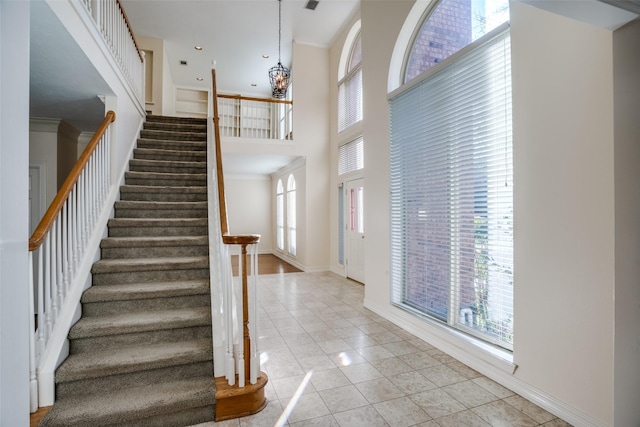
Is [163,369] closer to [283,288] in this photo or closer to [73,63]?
[73,63]

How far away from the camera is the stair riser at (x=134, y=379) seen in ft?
6.84

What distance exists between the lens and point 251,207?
397 inches

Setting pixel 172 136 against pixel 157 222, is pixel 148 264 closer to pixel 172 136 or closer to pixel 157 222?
pixel 157 222

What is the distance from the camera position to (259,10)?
6137mm

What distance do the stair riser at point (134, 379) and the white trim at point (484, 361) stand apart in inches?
80.9

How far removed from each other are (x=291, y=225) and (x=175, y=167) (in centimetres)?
411

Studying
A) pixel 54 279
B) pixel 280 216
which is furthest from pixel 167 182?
pixel 280 216

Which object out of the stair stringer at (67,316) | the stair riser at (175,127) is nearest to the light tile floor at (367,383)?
the stair stringer at (67,316)

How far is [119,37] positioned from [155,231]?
2.24 meters

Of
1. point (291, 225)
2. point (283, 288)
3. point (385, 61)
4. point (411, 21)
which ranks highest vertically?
point (411, 21)

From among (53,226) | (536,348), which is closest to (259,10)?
(53,226)

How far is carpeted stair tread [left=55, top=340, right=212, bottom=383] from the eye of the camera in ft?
6.87

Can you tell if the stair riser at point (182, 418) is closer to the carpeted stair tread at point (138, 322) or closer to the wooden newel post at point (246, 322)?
the wooden newel post at point (246, 322)

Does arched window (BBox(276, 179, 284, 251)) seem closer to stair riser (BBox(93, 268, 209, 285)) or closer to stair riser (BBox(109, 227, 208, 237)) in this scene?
stair riser (BBox(109, 227, 208, 237))
